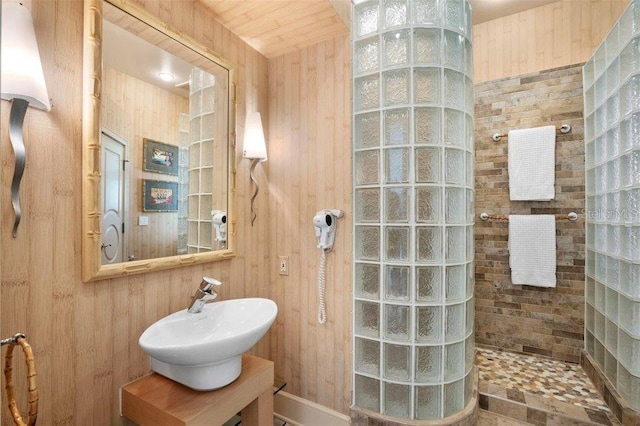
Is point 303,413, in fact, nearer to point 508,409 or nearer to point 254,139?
point 508,409

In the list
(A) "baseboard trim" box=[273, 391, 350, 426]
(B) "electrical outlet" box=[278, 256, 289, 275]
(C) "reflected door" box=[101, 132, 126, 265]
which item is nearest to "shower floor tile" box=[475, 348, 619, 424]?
(A) "baseboard trim" box=[273, 391, 350, 426]

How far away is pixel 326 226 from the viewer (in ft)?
6.48

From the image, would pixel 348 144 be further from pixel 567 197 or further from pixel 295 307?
pixel 567 197

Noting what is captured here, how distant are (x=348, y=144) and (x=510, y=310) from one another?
197cm

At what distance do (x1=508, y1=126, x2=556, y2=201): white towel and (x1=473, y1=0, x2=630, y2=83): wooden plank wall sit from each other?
0.53 metres

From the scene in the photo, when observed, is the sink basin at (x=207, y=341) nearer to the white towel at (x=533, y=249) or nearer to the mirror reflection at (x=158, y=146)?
the mirror reflection at (x=158, y=146)

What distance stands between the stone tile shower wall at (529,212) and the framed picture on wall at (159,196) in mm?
2406

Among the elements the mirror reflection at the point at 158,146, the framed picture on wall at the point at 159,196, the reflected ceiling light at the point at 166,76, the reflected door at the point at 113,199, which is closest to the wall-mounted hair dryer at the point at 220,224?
the mirror reflection at the point at 158,146

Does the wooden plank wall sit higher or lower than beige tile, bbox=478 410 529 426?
higher

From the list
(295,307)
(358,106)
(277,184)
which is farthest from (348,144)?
(295,307)

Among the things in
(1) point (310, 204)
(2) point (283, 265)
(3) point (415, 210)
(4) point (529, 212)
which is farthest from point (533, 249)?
(2) point (283, 265)

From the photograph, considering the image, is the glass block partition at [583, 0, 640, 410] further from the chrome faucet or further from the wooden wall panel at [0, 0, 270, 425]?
the wooden wall panel at [0, 0, 270, 425]

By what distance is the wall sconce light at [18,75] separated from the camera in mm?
1071

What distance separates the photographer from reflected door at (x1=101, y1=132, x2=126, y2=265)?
1.38 meters
